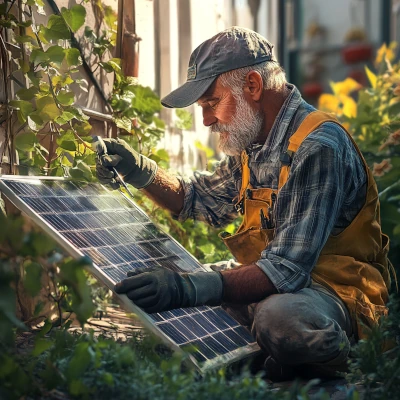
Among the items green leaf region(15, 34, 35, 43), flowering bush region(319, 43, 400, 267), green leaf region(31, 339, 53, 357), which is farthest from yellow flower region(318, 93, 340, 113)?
green leaf region(31, 339, 53, 357)

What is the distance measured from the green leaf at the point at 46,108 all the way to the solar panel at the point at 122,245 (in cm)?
31

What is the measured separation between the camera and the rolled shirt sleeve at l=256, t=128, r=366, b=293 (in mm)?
3037

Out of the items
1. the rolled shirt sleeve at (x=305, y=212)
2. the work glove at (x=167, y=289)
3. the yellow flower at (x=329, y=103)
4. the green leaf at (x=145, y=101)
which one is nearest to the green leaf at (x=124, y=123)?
the green leaf at (x=145, y=101)

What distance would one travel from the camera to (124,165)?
11.8ft

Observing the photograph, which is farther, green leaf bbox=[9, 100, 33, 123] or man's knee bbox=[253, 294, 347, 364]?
green leaf bbox=[9, 100, 33, 123]

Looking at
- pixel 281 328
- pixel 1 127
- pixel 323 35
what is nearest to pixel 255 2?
pixel 1 127

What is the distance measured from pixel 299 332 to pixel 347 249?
A: 520mm

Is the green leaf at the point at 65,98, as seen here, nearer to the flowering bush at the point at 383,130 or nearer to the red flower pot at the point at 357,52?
the flowering bush at the point at 383,130

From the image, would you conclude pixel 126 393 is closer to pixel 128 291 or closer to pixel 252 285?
pixel 128 291

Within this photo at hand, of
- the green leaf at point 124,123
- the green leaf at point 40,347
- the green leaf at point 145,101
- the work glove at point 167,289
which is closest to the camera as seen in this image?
the green leaf at point 40,347

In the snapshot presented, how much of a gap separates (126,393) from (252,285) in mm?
975

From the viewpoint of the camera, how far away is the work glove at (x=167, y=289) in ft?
8.95

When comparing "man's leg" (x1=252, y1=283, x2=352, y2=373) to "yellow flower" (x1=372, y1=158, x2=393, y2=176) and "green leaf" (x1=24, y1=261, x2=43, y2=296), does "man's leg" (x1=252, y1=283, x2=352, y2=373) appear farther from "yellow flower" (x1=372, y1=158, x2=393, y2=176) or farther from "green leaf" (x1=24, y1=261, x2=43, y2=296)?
"yellow flower" (x1=372, y1=158, x2=393, y2=176)

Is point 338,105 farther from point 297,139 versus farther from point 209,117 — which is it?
point 297,139
